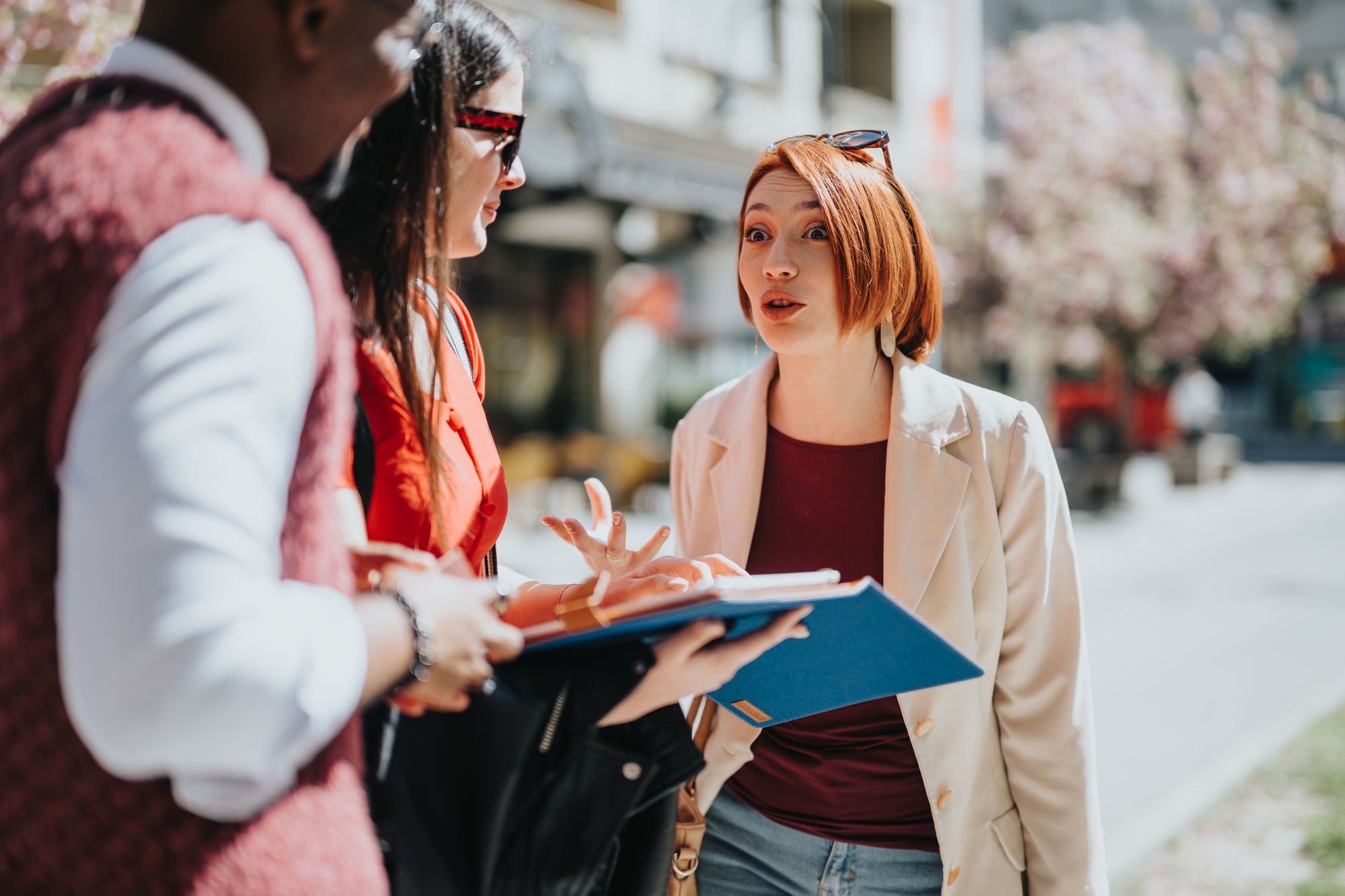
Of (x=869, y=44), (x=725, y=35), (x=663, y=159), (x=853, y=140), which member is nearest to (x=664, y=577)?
(x=853, y=140)

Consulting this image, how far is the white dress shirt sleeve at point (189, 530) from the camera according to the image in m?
0.81

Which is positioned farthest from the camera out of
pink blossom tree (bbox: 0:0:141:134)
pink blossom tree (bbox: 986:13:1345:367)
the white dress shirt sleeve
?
pink blossom tree (bbox: 986:13:1345:367)

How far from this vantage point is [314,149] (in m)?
1.03

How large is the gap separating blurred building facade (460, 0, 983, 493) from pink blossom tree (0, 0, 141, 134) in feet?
20.6

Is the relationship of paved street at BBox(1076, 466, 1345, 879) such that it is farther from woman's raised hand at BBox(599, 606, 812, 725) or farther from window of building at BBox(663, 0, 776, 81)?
window of building at BBox(663, 0, 776, 81)

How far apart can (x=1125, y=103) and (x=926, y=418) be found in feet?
45.6

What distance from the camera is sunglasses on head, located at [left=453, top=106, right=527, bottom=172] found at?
5.20 feet

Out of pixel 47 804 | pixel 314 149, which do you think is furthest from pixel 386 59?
pixel 47 804

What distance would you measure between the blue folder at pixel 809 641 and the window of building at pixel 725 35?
14.5m

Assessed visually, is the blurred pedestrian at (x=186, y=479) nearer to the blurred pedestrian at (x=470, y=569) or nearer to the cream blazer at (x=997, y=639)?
the blurred pedestrian at (x=470, y=569)

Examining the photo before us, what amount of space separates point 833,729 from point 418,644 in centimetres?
119

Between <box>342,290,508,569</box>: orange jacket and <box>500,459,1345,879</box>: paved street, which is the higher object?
<box>342,290,508,569</box>: orange jacket

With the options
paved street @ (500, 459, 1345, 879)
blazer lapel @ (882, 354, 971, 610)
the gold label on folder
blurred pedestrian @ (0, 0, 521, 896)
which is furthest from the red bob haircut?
paved street @ (500, 459, 1345, 879)

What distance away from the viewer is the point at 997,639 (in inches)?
80.0
